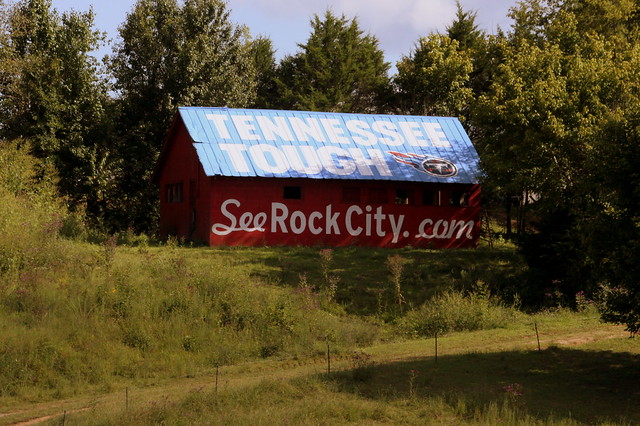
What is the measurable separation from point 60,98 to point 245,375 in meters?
26.8

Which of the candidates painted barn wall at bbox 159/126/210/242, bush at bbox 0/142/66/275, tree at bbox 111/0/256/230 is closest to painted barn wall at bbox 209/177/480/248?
painted barn wall at bbox 159/126/210/242

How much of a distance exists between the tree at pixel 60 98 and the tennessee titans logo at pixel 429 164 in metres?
16.1

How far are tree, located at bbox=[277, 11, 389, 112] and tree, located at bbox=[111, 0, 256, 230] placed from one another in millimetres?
12485

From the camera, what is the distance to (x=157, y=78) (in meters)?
43.8

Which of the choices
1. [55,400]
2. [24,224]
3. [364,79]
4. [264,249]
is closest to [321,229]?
[264,249]

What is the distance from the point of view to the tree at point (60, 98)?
38.1 m

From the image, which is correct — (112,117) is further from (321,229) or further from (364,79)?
(364,79)

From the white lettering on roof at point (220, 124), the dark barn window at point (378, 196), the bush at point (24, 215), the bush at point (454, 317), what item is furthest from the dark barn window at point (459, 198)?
the bush at point (24, 215)

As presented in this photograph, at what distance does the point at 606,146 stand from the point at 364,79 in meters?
43.8

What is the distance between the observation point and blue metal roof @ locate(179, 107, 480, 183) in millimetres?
32062

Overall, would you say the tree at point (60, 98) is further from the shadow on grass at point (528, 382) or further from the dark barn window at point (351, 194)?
the shadow on grass at point (528, 382)

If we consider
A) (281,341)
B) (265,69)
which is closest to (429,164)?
(281,341)

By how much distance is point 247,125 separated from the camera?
3397 centimetres

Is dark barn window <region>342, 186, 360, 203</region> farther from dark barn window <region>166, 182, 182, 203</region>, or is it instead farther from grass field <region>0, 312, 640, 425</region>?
grass field <region>0, 312, 640, 425</region>
